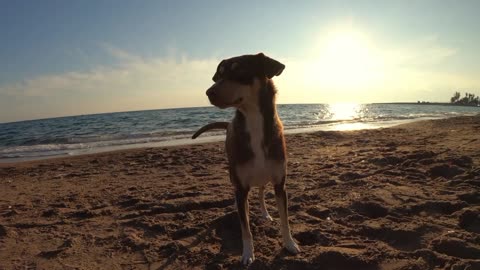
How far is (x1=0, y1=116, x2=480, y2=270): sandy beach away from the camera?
147 inches

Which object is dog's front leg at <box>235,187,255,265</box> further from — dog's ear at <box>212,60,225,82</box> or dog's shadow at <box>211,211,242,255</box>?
dog's ear at <box>212,60,225,82</box>

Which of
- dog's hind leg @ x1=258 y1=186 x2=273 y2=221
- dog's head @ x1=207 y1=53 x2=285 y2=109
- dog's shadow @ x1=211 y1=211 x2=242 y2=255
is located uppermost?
dog's head @ x1=207 y1=53 x2=285 y2=109

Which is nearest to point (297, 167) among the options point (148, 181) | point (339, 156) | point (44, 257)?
point (339, 156)

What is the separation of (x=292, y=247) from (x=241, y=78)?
1807 mm

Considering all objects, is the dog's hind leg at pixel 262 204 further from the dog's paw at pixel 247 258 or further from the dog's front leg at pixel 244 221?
the dog's paw at pixel 247 258

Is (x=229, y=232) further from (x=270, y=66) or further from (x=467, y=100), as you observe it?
(x=467, y=100)

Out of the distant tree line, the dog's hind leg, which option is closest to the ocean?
the dog's hind leg

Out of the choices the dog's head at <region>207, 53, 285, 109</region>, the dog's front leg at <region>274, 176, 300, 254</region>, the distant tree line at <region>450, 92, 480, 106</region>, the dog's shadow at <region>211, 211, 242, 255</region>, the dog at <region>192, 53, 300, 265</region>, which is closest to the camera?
the dog's head at <region>207, 53, 285, 109</region>

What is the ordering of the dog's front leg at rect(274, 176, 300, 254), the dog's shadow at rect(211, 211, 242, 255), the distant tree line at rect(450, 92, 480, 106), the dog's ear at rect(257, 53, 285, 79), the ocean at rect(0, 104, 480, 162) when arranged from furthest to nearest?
1. the distant tree line at rect(450, 92, 480, 106)
2. the ocean at rect(0, 104, 480, 162)
3. the dog's shadow at rect(211, 211, 242, 255)
4. the dog's front leg at rect(274, 176, 300, 254)
5. the dog's ear at rect(257, 53, 285, 79)

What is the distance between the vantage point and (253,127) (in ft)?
A: 12.1

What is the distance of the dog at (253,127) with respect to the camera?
362 cm

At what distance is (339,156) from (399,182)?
3.20 metres

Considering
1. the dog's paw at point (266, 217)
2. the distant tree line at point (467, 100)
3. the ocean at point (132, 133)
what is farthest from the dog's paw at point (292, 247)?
the distant tree line at point (467, 100)

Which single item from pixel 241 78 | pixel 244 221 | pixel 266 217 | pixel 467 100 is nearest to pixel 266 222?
pixel 266 217
